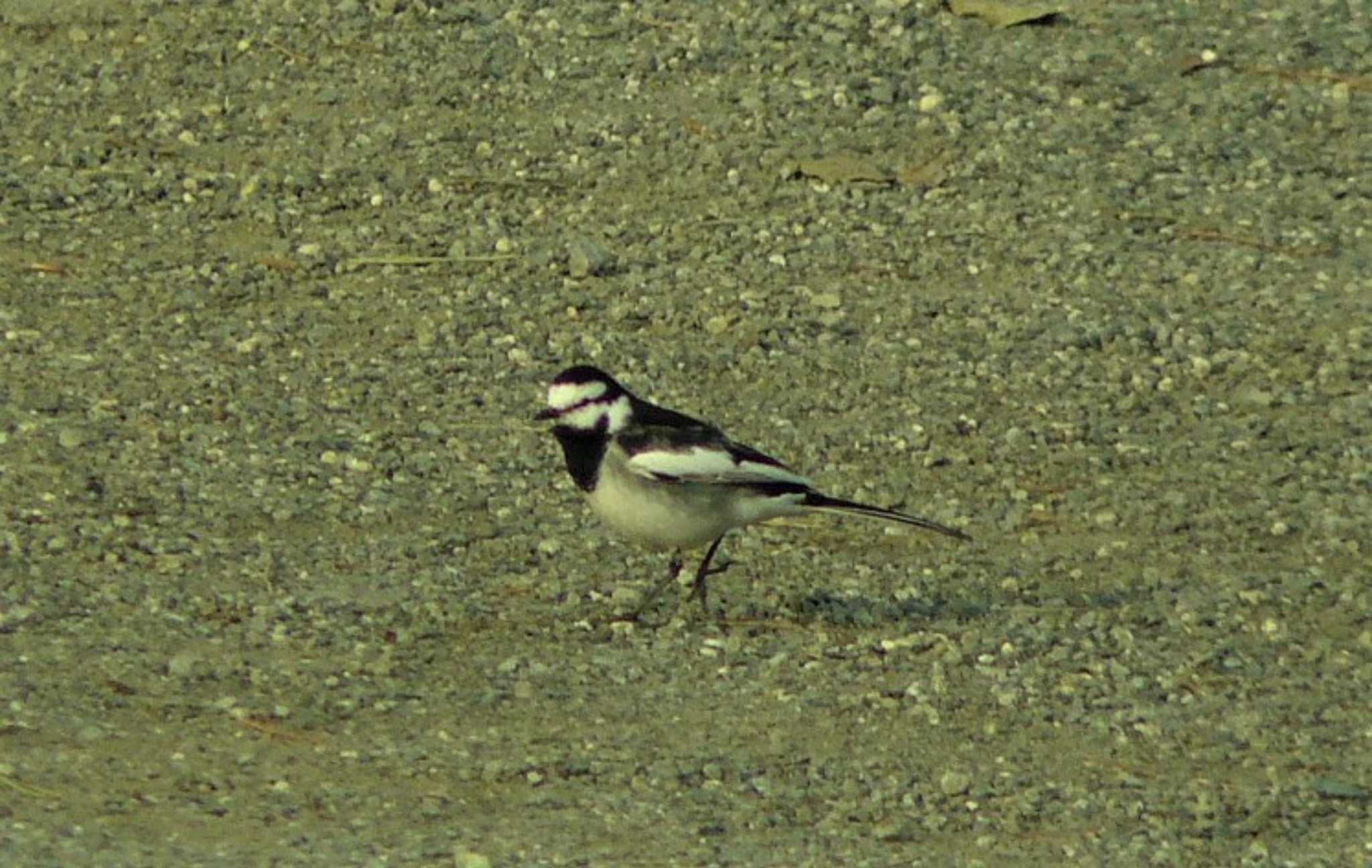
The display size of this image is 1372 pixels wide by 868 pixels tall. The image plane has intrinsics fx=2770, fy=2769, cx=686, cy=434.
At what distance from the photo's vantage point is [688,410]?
9250 millimetres

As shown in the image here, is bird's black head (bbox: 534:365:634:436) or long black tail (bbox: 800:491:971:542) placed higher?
bird's black head (bbox: 534:365:634:436)

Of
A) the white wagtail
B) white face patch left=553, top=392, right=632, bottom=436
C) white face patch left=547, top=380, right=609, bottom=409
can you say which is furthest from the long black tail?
white face patch left=547, top=380, right=609, bottom=409

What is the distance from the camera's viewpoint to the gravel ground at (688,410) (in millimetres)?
6719

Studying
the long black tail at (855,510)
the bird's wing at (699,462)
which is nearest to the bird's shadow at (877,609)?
the long black tail at (855,510)

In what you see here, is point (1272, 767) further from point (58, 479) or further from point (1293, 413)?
point (58, 479)

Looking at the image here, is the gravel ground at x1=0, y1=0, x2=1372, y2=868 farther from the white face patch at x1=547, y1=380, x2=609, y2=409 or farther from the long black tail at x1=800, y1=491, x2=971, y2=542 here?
the white face patch at x1=547, y1=380, x2=609, y2=409

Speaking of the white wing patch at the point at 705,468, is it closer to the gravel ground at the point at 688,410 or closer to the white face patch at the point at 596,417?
the white face patch at the point at 596,417

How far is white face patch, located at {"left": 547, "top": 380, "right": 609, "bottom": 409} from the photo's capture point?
7.93 metres

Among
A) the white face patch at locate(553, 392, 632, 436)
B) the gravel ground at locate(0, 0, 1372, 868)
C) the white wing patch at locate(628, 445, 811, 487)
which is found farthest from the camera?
the white face patch at locate(553, 392, 632, 436)

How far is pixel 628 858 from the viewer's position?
6.28 m

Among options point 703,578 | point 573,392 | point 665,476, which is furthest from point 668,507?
point 573,392

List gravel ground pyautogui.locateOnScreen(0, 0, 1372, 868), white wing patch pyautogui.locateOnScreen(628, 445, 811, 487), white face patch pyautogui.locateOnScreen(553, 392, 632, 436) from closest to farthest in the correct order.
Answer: gravel ground pyautogui.locateOnScreen(0, 0, 1372, 868) → white wing patch pyautogui.locateOnScreen(628, 445, 811, 487) → white face patch pyautogui.locateOnScreen(553, 392, 632, 436)

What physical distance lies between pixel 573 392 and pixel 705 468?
1.52ft

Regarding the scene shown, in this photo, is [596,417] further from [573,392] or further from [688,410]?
→ [688,410]
